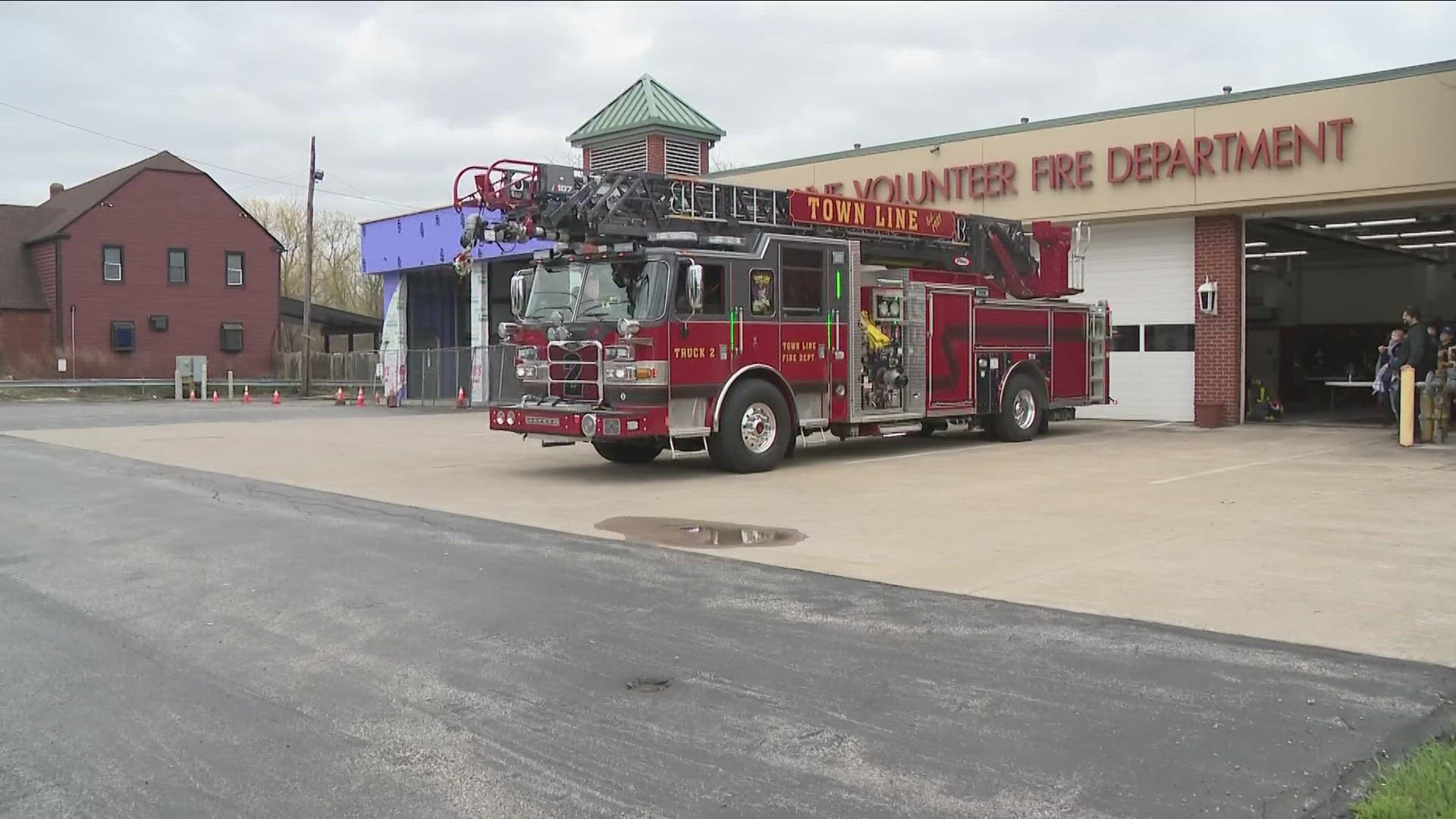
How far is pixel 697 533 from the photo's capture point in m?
9.37

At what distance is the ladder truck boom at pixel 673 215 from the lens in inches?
503

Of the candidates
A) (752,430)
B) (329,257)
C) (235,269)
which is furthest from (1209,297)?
(329,257)

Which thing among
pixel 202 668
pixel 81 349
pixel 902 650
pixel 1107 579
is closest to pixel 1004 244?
pixel 1107 579

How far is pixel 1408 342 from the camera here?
53.4ft

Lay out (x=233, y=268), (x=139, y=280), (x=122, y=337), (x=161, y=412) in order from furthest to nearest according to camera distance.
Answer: (x=233, y=268), (x=139, y=280), (x=122, y=337), (x=161, y=412)

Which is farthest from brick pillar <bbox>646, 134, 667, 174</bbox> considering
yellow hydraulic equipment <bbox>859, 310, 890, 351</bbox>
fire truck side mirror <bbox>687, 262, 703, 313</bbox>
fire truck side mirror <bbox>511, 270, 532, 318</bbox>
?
fire truck side mirror <bbox>687, 262, 703, 313</bbox>

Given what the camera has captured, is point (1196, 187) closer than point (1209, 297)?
Yes

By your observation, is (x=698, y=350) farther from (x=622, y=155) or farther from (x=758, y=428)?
(x=622, y=155)

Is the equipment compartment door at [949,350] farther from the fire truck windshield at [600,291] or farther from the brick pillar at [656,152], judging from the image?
the brick pillar at [656,152]

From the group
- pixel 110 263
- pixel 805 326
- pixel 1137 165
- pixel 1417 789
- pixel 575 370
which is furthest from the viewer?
pixel 110 263

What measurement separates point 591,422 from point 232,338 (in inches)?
1506

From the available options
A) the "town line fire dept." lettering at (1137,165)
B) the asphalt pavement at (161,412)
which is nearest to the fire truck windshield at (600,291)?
the "town line fire dept." lettering at (1137,165)

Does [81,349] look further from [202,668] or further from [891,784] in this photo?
[891,784]

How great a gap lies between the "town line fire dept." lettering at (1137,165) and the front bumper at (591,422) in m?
4.46
